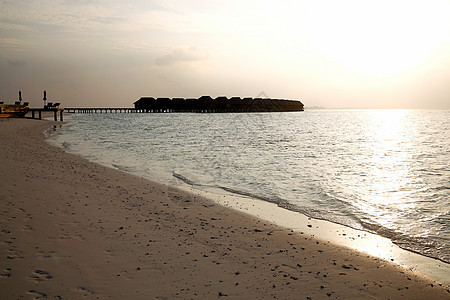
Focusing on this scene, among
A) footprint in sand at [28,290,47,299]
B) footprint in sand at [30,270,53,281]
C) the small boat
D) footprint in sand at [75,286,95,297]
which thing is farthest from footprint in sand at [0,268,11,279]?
the small boat

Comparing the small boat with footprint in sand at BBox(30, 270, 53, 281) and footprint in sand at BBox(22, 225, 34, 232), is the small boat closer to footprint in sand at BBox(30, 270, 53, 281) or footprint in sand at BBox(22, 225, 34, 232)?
footprint in sand at BBox(22, 225, 34, 232)

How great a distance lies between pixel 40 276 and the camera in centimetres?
499

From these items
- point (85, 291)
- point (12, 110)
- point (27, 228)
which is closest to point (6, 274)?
point (85, 291)

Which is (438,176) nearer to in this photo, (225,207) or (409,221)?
(409,221)

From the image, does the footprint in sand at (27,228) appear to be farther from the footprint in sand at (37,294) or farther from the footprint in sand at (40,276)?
the footprint in sand at (37,294)

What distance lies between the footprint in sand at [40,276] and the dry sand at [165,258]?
0.02 meters

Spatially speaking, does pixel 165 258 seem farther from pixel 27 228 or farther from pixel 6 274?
pixel 27 228

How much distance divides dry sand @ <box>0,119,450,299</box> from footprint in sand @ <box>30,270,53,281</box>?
0.05ft

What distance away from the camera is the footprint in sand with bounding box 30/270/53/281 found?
4922mm

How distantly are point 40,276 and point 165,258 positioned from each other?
209 cm

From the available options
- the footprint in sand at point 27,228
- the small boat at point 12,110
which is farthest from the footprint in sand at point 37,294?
the small boat at point 12,110

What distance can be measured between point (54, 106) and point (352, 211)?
90.0 m

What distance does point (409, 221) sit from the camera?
10102mm

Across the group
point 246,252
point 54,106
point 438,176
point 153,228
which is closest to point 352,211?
point 246,252
